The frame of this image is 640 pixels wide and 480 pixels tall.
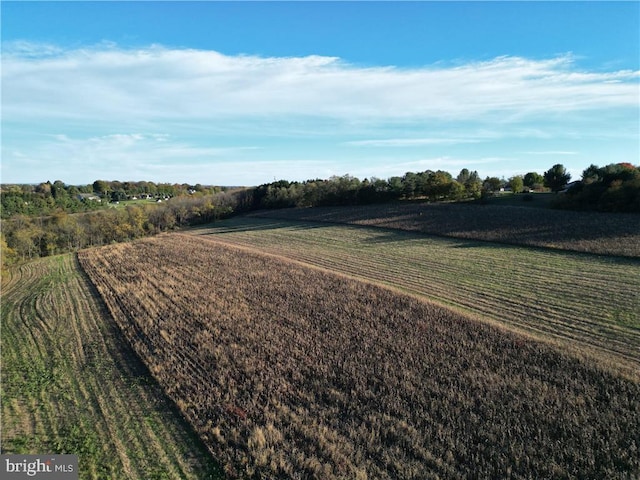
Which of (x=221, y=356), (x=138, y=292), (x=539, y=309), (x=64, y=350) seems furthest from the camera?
(x=138, y=292)

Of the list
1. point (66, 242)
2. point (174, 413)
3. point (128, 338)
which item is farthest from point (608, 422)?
point (66, 242)

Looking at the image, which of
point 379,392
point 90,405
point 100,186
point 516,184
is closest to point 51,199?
point 100,186

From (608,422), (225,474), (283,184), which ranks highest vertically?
(283,184)

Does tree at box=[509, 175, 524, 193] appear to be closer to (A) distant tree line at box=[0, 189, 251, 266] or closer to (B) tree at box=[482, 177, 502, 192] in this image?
(B) tree at box=[482, 177, 502, 192]

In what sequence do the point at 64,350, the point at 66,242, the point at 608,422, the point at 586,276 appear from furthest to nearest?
the point at 66,242 → the point at 586,276 → the point at 64,350 → the point at 608,422

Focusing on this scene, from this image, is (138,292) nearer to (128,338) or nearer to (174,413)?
(128,338)

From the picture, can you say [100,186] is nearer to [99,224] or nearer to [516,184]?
[99,224]

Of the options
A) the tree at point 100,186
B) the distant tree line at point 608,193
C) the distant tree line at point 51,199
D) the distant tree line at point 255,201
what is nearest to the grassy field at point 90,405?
the distant tree line at point 255,201

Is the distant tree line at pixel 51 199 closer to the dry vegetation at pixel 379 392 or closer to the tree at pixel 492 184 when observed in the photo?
the dry vegetation at pixel 379 392
